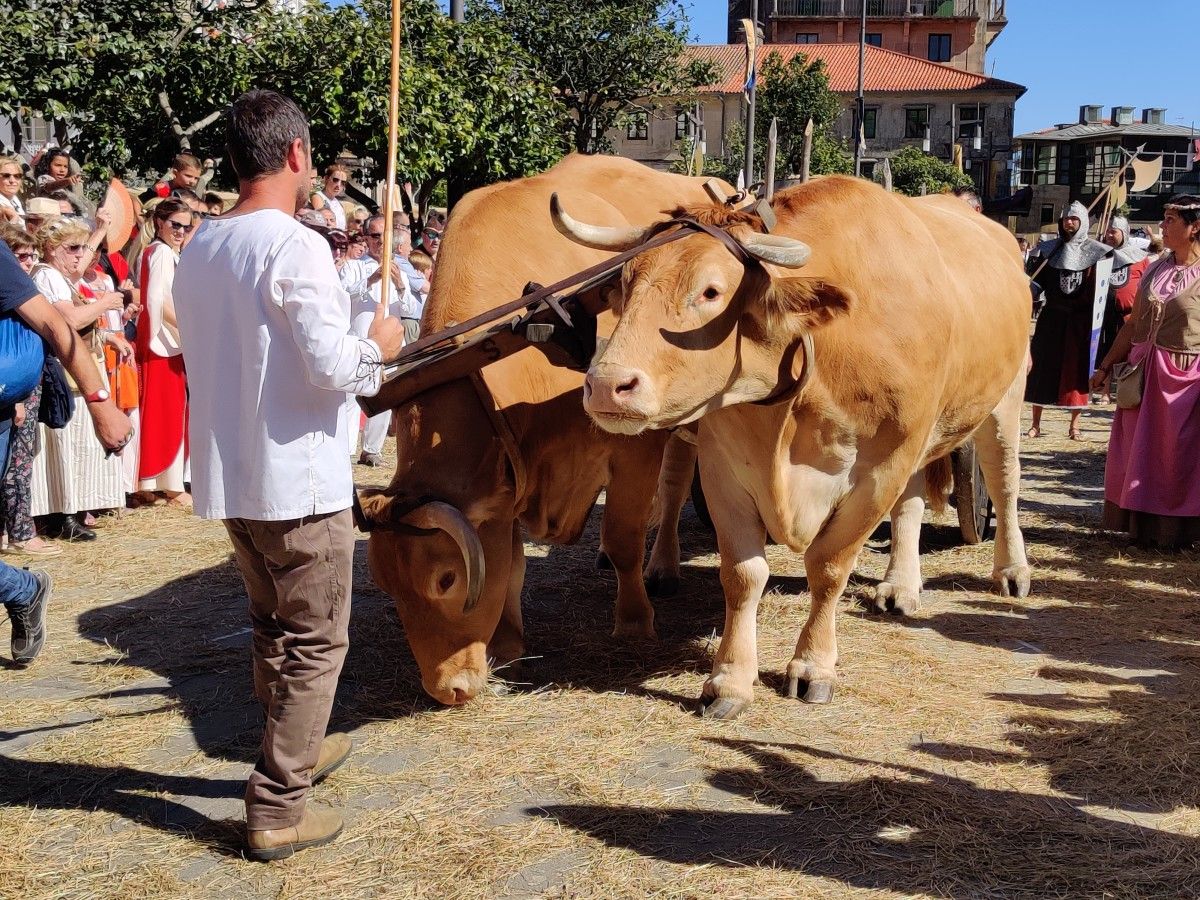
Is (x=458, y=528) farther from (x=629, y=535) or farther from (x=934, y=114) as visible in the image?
(x=934, y=114)

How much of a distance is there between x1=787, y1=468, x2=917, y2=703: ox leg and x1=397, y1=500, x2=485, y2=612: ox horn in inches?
57.5

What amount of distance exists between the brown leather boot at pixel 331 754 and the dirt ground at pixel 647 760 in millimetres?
47

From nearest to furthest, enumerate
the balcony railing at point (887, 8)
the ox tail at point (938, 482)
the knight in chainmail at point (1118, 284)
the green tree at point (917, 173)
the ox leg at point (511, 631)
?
the ox leg at point (511, 631)
the ox tail at point (938, 482)
the knight in chainmail at point (1118, 284)
the green tree at point (917, 173)
the balcony railing at point (887, 8)

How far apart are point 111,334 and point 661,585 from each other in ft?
13.5

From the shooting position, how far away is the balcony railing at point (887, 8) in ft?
246

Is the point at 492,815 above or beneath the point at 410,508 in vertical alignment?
beneath

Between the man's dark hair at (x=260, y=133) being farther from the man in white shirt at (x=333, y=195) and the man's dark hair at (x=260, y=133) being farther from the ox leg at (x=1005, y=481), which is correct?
the man in white shirt at (x=333, y=195)

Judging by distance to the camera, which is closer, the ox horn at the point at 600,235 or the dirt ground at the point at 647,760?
the dirt ground at the point at 647,760

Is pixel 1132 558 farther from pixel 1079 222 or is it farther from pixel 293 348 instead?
pixel 293 348

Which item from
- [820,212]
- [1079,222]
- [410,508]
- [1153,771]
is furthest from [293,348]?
[1079,222]

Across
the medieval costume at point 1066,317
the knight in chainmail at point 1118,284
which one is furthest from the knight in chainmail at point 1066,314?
the knight in chainmail at point 1118,284

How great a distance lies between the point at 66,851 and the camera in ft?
10.8

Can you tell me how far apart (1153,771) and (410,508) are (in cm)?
268

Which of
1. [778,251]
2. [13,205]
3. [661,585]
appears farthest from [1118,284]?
[13,205]
